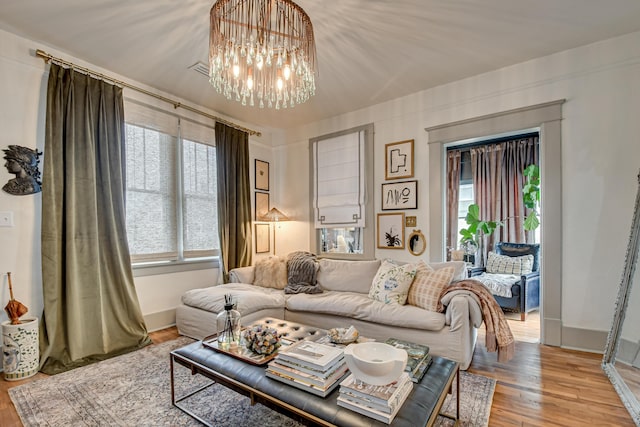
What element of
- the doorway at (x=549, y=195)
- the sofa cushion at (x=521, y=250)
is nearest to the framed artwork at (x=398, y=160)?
the doorway at (x=549, y=195)

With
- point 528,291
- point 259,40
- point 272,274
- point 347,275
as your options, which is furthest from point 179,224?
point 528,291

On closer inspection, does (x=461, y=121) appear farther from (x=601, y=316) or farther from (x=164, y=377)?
(x=164, y=377)

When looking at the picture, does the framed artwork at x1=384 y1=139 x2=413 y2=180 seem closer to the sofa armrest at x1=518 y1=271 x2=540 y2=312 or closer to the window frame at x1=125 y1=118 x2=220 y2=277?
the sofa armrest at x1=518 y1=271 x2=540 y2=312

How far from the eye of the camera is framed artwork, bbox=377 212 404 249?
394cm

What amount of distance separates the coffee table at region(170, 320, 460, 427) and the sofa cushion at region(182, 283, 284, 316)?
106 cm

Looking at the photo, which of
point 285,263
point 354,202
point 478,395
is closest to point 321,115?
point 354,202

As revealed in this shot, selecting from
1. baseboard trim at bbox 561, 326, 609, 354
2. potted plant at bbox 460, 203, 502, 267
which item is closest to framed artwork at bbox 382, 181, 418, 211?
baseboard trim at bbox 561, 326, 609, 354

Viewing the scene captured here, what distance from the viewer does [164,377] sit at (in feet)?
7.86

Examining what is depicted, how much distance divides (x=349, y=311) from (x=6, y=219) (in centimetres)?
299

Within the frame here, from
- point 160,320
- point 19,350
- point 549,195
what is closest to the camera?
point 19,350

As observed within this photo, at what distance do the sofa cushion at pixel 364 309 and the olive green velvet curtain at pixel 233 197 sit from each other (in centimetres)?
128

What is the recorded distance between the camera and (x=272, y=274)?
3840 millimetres

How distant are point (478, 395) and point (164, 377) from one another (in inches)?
89.5

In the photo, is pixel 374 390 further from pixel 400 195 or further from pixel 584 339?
pixel 400 195
